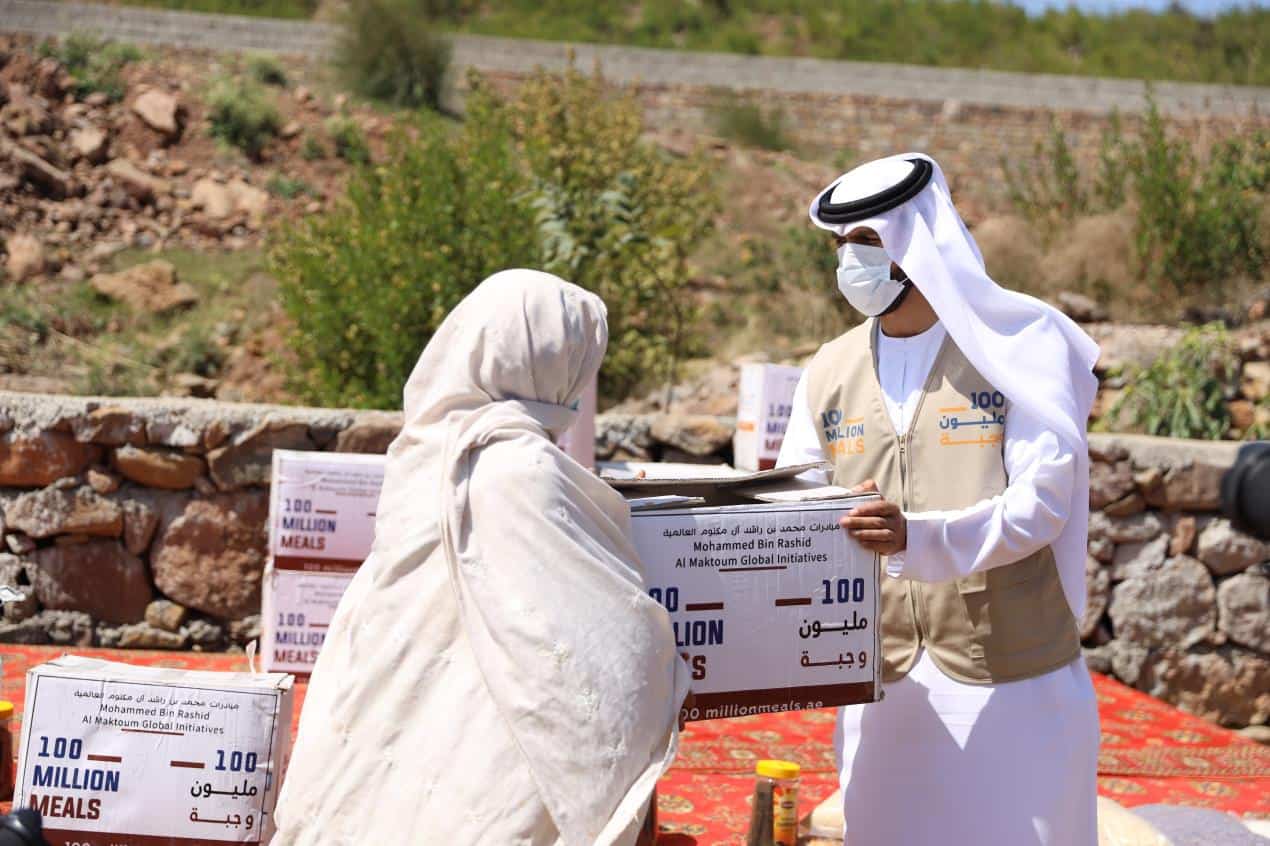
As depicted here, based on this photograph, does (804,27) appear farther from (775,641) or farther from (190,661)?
(775,641)

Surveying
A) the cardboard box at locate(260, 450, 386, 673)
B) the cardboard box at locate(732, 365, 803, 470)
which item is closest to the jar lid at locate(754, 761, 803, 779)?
the cardboard box at locate(260, 450, 386, 673)

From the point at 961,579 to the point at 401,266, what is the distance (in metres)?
6.62

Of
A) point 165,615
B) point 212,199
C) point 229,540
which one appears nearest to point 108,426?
point 229,540

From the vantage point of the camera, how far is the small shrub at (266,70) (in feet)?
64.9

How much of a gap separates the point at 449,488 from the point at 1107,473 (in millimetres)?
4753

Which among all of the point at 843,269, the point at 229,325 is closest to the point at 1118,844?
the point at 843,269

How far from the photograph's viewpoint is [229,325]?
13609mm

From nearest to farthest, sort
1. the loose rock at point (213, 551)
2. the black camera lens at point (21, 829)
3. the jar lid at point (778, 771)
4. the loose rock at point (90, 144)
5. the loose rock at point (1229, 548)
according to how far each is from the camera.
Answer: the black camera lens at point (21, 829), the jar lid at point (778, 771), the loose rock at point (213, 551), the loose rock at point (1229, 548), the loose rock at point (90, 144)

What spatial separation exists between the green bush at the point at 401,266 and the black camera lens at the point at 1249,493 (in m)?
4.64

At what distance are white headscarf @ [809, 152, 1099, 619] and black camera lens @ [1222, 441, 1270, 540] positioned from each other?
12.3 feet

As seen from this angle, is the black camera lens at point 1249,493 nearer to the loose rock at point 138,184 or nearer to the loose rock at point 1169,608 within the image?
the loose rock at point 1169,608

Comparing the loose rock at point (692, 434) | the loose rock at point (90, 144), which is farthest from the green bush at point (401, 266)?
the loose rock at point (90, 144)

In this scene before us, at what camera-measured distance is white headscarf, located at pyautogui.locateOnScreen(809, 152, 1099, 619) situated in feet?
8.68

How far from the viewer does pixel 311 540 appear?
5.21 m
